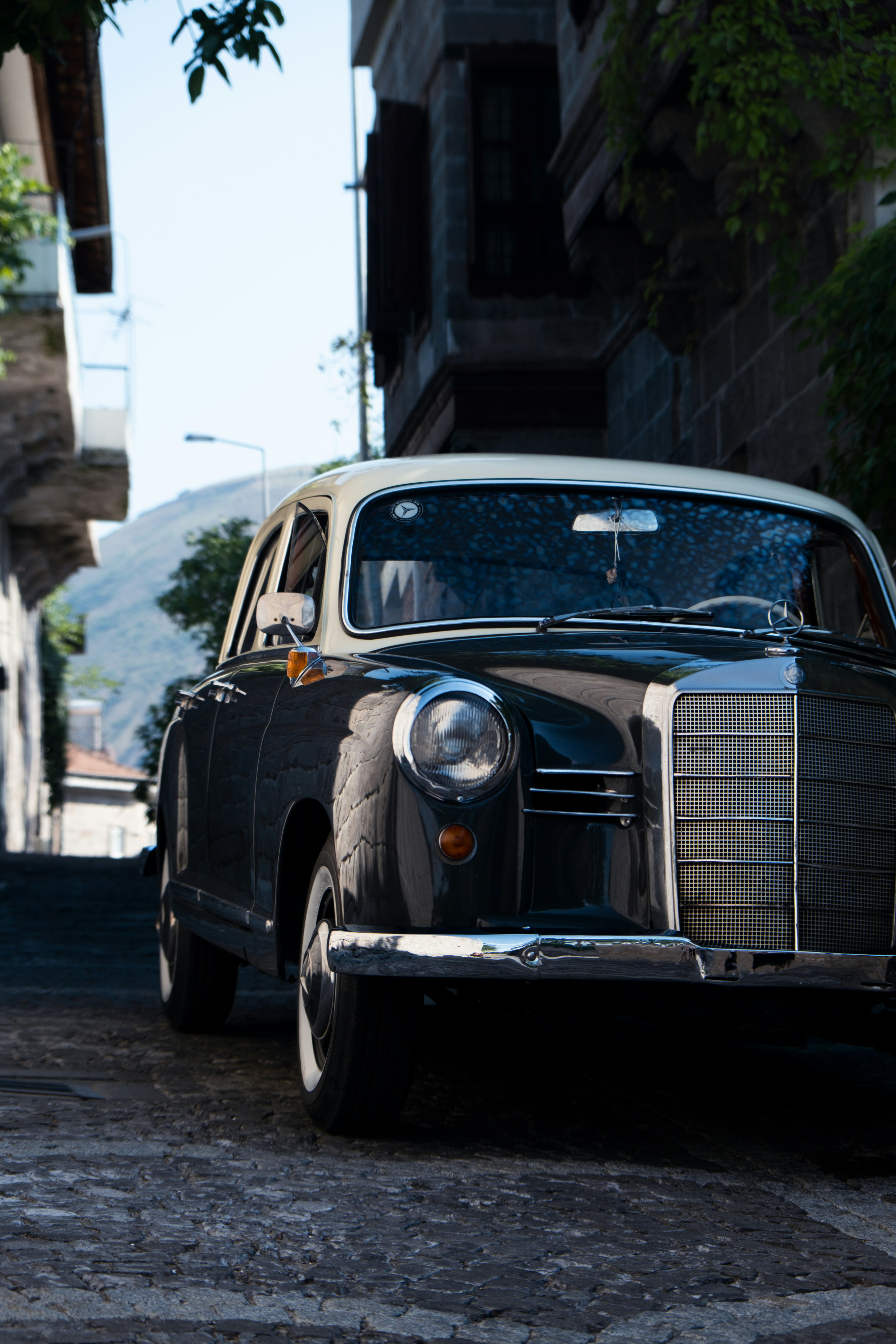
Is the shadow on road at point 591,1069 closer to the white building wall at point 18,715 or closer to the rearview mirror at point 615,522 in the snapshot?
the rearview mirror at point 615,522

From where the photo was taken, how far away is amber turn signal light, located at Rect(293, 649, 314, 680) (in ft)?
17.3

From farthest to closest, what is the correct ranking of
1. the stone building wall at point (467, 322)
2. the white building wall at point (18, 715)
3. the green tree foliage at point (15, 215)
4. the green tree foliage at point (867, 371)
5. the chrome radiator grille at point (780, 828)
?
the white building wall at point (18, 715) < the stone building wall at point (467, 322) < the green tree foliage at point (15, 215) < the green tree foliage at point (867, 371) < the chrome radiator grille at point (780, 828)

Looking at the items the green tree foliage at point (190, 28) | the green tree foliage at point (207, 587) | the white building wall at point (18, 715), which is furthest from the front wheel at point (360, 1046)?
the green tree foliage at point (207, 587)

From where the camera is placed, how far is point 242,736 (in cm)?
593

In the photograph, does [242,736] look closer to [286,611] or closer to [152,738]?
[286,611]

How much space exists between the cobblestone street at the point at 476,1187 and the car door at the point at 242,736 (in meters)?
0.64

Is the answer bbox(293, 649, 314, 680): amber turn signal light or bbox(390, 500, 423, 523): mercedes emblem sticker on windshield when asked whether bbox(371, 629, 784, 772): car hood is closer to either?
bbox(293, 649, 314, 680): amber turn signal light

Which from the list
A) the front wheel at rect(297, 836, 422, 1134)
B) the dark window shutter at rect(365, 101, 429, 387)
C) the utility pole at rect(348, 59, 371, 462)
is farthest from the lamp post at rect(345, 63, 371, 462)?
the front wheel at rect(297, 836, 422, 1134)

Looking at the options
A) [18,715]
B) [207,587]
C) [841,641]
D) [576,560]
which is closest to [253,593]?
[576,560]

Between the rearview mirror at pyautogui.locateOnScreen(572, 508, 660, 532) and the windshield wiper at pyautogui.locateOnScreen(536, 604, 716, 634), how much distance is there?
0.38 metres

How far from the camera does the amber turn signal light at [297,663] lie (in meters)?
5.27

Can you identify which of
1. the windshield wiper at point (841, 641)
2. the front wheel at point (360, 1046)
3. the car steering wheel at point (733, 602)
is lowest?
the front wheel at point (360, 1046)

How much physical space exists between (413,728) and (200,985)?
2594mm

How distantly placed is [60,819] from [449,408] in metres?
34.6
